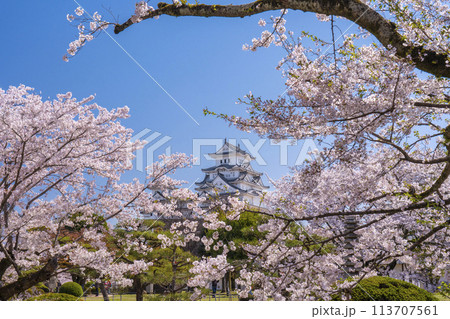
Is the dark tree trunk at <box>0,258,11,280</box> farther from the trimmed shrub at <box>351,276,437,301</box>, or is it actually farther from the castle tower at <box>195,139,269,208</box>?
the castle tower at <box>195,139,269,208</box>

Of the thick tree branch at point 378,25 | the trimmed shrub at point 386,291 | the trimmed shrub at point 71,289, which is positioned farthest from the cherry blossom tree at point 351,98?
the trimmed shrub at point 71,289

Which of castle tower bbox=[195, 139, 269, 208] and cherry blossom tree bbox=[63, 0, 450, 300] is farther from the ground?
castle tower bbox=[195, 139, 269, 208]

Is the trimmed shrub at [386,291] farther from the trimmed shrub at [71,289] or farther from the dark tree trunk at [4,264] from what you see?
the trimmed shrub at [71,289]

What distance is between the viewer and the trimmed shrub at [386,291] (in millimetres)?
5441

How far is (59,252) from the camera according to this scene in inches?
206

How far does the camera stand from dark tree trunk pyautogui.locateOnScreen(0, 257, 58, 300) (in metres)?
4.87

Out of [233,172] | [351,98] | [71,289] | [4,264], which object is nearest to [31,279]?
[4,264]

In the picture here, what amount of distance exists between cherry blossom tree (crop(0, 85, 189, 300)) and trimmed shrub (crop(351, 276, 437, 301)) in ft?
10.9

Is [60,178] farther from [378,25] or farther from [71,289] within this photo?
[71,289]

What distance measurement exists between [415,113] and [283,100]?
1056mm

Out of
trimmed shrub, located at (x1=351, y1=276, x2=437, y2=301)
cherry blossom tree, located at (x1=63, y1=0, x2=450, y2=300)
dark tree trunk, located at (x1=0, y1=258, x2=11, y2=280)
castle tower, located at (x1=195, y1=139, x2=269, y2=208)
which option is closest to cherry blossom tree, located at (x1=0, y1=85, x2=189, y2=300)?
dark tree trunk, located at (x1=0, y1=258, x2=11, y2=280)

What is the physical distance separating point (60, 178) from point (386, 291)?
201 inches

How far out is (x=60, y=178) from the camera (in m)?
5.57
